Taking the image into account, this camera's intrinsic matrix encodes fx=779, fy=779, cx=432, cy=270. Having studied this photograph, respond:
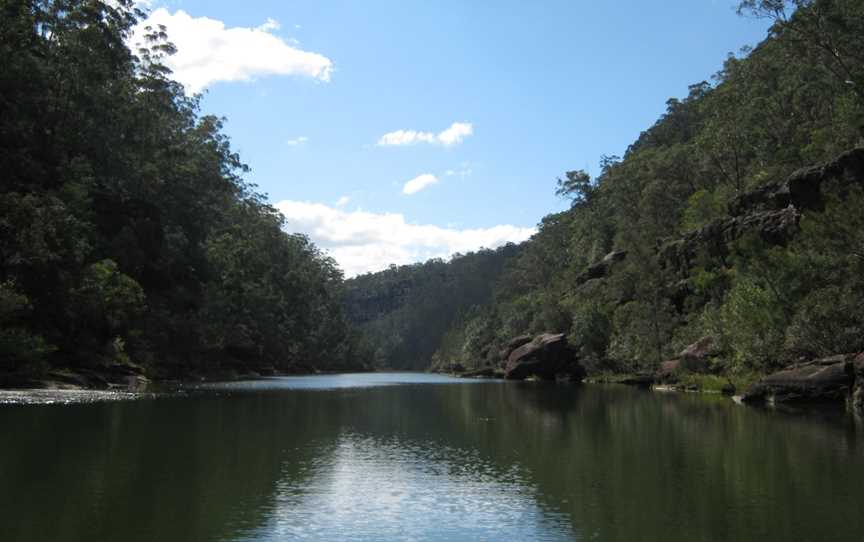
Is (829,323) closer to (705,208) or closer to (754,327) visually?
(754,327)

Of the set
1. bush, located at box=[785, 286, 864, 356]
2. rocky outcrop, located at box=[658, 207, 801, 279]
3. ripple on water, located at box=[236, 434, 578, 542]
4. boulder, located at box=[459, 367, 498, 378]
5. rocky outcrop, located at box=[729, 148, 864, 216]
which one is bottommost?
ripple on water, located at box=[236, 434, 578, 542]

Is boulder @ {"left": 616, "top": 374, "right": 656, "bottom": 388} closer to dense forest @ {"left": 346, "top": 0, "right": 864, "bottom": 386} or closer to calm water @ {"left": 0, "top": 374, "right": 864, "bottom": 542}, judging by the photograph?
dense forest @ {"left": 346, "top": 0, "right": 864, "bottom": 386}

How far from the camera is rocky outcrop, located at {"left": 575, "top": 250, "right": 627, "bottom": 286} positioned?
85625mm

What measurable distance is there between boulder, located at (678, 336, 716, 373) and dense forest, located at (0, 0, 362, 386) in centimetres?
3893

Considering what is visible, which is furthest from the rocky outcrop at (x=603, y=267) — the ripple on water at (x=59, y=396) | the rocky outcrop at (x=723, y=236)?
the ripple on water at (x=59, y=396)

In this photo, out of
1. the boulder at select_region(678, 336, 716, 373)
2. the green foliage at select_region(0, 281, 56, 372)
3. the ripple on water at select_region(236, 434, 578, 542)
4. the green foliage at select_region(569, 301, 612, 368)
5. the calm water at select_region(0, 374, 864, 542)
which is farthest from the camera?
the green foliage at select_region(569, 301, 612, 368)

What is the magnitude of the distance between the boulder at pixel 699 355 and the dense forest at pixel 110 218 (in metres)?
38.9

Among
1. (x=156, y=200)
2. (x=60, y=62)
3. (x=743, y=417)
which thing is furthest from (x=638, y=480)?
(x=156, y=200)

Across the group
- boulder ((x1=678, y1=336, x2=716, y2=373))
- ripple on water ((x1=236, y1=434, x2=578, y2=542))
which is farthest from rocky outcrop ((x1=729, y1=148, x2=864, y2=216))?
ripple on water ((x1=236, y1=434, x2=578, y2=542))

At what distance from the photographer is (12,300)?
37.7 metres

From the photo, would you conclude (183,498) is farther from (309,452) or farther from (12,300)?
(12,300)

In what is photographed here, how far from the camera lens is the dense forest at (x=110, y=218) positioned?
45.0 metres

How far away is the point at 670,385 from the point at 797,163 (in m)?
21.4

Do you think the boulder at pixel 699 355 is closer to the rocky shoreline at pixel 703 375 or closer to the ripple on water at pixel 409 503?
the rocky shoreline at pixel 703 375
